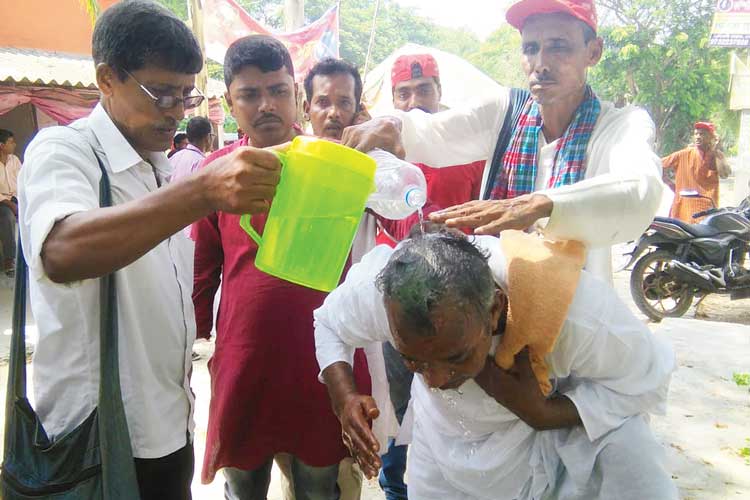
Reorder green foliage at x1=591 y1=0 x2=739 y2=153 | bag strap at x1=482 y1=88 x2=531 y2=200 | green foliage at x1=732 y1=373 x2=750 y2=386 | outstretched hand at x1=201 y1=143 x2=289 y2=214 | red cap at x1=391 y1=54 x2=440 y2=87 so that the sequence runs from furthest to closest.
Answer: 1. green foliage at x1=591 y1=0 x2=739 y2=153
2. green foliage at x1=732 y1=373 x2=750 y2=386
3. red cap at x1=391 y1=54 x2=440 y2=87
4. bag strap at x1=482 y1=88 x2=531 y2=200
5. outstretched hand at x1=201 y1=143 x2=289 y2=214

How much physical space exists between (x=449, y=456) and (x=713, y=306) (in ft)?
20.4

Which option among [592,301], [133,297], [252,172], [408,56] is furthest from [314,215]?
[408,56]

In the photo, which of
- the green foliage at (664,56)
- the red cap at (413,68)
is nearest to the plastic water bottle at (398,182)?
the red cap at (413,68)

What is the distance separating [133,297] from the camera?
1407 millimetres

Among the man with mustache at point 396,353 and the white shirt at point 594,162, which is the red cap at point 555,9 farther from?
the man with mustache at point 396,353

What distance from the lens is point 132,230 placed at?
3.44ft

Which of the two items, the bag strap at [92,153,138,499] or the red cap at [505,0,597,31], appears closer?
the bag strap at [92,153,138,499]

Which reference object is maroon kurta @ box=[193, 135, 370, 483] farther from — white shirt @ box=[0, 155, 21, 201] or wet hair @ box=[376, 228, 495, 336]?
white shirt @ box=[0, 155, 21, 201]

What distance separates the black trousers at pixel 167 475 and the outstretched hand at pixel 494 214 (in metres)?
0.97

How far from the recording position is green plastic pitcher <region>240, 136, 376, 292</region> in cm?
112

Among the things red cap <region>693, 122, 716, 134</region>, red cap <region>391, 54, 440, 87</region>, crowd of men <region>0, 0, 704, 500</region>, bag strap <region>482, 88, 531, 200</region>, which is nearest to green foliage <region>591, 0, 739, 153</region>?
red cap <region>693, 122, 716, 134</region>

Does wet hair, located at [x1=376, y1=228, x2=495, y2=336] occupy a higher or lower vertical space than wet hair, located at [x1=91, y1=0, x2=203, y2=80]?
lower

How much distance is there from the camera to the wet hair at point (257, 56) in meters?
2.00

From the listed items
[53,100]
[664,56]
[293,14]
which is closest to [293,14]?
[293,14]
